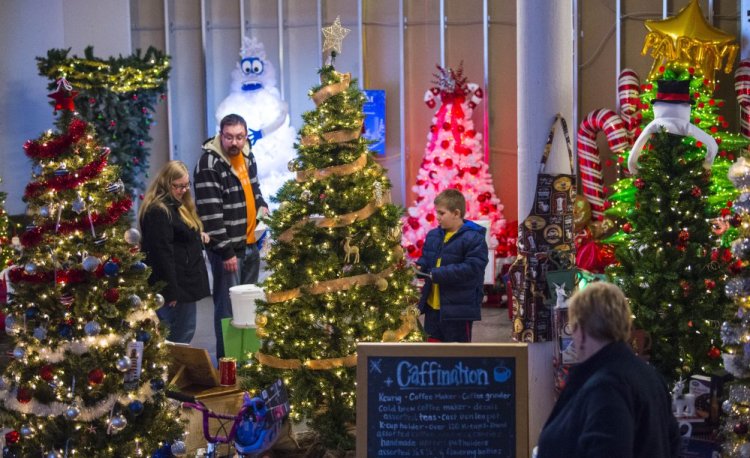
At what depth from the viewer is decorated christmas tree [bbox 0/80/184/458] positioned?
490 centimetres

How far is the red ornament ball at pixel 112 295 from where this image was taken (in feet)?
16.2

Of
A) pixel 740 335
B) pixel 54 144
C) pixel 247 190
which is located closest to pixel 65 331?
pixel 54 144

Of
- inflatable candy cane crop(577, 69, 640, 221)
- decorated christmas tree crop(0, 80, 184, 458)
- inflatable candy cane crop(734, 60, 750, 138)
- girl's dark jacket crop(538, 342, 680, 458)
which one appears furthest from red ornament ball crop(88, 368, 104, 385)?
inflatable candy cane crop(734, 60, 750, 138)

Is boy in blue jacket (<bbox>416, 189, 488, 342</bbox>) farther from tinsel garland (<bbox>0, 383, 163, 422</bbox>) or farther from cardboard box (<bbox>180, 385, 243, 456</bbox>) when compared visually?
tinsel garland (<bbox>0, 383, 163, 422</bbox>)

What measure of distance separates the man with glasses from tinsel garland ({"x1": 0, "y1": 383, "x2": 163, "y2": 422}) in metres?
2.50

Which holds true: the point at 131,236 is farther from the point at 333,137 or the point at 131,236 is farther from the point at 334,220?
the point at 333,137

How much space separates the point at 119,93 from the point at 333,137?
5796mm

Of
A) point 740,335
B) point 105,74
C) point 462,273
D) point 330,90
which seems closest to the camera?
point 740,335

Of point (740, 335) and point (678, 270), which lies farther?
point (678, 270)

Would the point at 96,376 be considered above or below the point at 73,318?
below

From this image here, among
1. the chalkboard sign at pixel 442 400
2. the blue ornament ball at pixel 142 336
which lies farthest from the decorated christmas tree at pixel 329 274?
the chalkboard sign at pixel 442 400

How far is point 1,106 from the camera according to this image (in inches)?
440

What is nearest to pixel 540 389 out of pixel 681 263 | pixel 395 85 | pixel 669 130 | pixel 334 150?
pixel 681 263

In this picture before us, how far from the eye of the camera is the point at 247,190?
25.6 ft
